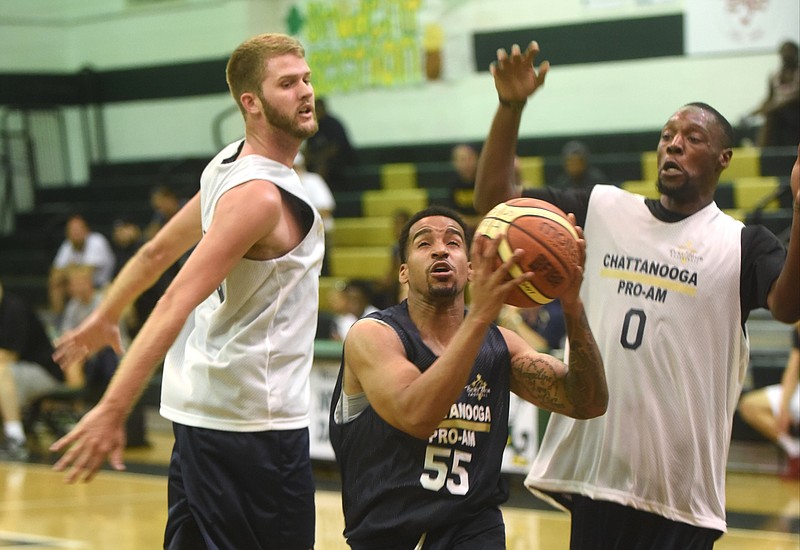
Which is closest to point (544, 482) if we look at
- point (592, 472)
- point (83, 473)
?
point (592, 472)

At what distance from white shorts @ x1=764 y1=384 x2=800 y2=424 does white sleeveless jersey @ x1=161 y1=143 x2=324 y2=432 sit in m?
5.09

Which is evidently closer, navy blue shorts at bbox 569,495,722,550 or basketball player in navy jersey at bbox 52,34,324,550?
basketball player in navy jersey at bbox 52,34,324,550

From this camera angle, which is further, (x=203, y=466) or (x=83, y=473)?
(x=203, y=466)

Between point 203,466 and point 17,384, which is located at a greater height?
point 203,466

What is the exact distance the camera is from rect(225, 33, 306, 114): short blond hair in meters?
3.82

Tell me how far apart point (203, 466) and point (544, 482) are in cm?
105

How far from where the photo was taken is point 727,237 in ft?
12.4

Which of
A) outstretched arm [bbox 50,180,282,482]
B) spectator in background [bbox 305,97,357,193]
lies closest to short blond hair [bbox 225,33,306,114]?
outstretched arm [bbox 50,180,282,482]

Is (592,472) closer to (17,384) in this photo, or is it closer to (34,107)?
(17,384)

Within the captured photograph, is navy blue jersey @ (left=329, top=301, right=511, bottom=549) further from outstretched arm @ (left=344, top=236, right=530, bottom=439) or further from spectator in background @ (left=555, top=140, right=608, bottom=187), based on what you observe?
spectator in background @ (left=555, top=140, right=608, bottom=187)

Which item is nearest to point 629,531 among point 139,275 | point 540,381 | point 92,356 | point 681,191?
point 540,381

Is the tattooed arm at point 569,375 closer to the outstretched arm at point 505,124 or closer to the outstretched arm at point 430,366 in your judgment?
the outstretched arm at point 430,366

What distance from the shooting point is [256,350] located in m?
3.71

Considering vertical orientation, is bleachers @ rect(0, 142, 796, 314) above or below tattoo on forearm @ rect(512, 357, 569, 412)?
below
